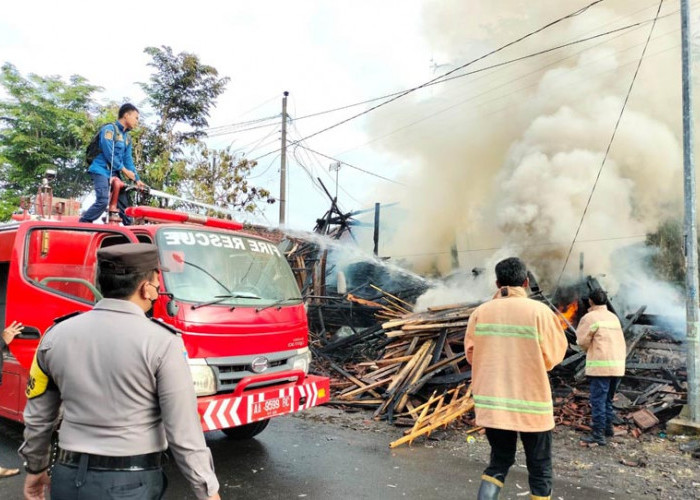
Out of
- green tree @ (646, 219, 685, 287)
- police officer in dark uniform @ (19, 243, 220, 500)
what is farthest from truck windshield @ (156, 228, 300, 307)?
green tree @ (646, 219, 685, 287)

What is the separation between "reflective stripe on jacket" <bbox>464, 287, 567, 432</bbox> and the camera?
3.12m

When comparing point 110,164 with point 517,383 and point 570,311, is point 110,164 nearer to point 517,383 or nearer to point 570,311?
point 517,383

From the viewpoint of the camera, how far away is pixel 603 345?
18.7 feet

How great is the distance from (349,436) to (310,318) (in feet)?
17.9

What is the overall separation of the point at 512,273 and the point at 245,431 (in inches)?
144

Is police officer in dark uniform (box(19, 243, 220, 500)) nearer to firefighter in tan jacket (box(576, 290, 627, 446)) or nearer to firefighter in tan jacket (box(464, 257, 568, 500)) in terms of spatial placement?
firefighter in tan jacket (box(464, 257, 568, 500))

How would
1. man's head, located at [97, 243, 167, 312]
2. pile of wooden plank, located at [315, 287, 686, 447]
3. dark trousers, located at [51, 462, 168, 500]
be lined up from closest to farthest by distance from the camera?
dark trousers, located at [51, 462, 168, 500]
man's head, located at [97, 243, 167, 312]
pile of wooden plank, located at [315, 287, 686, 447]

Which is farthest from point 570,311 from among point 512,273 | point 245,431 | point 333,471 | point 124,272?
point 124,272

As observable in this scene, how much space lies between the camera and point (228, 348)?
165 inches

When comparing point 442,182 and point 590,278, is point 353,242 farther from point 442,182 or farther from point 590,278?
point 590,278

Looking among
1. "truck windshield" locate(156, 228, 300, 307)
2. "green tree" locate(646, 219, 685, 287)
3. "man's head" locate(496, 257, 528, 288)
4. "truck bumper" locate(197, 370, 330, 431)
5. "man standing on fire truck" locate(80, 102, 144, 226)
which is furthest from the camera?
"green tree" locate(646, 219, 685, 287)

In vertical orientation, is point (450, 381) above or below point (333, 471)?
above

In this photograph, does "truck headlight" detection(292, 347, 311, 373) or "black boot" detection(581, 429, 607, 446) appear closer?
"truck headlight" detection(292, 347, 311, 373)

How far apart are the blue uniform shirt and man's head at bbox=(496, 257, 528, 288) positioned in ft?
15.3
